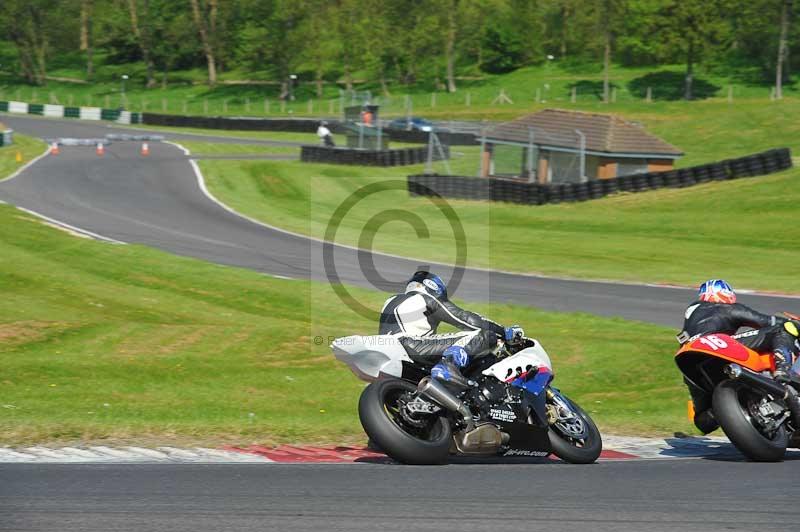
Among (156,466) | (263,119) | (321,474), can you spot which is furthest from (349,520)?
(263,119)

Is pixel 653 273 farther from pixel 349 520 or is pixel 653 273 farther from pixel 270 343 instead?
pixel 349 520

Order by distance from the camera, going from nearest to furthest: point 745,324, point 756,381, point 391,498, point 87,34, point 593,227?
1. point 391,498
2. point 756,381
3. point 745,324
4. point 593,227
5. point 87,34

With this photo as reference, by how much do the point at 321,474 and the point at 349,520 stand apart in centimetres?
157

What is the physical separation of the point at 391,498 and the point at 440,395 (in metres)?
1.54

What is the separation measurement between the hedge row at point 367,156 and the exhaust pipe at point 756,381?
1482 inches

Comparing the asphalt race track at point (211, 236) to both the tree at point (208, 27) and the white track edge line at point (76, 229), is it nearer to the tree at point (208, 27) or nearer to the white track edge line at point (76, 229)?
the white track edge line at point (76, 229)

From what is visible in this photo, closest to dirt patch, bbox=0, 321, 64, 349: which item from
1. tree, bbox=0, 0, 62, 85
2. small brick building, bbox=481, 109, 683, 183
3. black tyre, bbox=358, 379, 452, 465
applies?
black tyre, bbox=358, 379, 452, 465

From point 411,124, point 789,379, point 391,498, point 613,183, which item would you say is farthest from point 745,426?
point 411,124

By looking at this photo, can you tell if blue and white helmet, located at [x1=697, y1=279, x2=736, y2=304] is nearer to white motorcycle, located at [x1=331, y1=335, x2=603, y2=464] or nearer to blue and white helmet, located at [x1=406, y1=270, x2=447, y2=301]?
white motorcycle, located at [x1=331, y1=335, x2=603, y2=464]

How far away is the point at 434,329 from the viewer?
364 inches

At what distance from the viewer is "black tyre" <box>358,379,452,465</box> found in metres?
8.34

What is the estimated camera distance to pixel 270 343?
15766 millimetres

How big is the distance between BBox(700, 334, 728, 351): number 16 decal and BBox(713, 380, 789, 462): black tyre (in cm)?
32

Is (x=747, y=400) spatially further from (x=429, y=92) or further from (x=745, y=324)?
(x=429, y=92)
